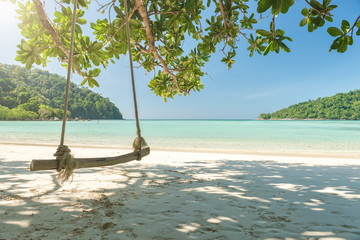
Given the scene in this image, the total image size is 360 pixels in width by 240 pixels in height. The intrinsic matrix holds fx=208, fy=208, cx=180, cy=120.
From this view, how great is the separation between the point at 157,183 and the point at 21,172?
232 cm

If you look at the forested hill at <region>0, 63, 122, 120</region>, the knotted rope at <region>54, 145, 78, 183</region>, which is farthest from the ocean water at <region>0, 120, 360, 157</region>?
the forested hill at <region>0, 63, 122, 120</region>

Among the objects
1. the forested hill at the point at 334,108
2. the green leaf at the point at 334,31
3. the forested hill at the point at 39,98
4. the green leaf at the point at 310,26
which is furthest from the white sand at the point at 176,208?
the forested hill at the point at 334,108

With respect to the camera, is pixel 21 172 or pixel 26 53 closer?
pixel 26 53

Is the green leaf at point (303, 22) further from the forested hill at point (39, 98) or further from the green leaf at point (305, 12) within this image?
the forested hill at point (39, 98)

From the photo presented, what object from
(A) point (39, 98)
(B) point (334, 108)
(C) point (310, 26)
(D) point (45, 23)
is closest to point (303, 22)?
(C) point (310, 26)

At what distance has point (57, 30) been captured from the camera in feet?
9.10

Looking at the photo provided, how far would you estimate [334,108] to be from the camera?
74500mm

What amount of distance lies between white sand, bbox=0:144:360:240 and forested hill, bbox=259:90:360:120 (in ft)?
290

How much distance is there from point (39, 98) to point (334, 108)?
9927cm

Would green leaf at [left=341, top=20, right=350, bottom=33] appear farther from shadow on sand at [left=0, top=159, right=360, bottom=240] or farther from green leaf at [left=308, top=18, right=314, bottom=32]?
shadow on sand at [left=0, top=159, right=360, bottom=240]

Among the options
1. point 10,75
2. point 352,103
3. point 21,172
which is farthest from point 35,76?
point 352,103

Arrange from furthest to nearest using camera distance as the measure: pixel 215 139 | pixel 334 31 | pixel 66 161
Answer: pixel 215 139
pixel 334 31
pixel 66 161

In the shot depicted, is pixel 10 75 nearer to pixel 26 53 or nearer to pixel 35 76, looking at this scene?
pixel 35 76

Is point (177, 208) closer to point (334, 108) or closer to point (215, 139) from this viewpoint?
point (215, 139)
